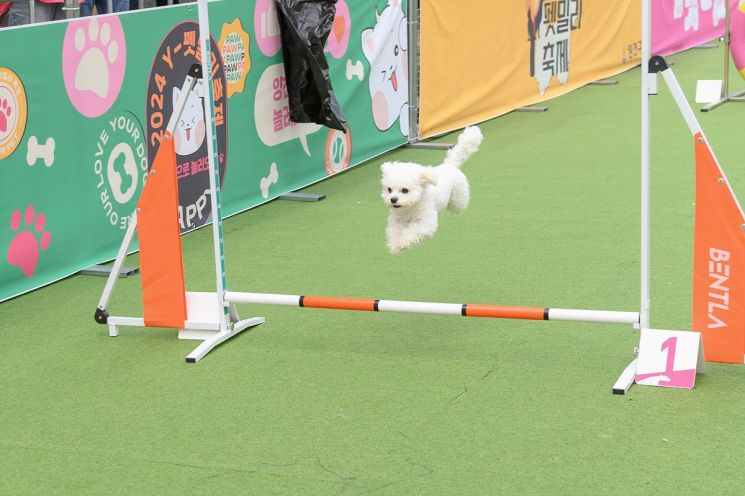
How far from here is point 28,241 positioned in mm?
6035

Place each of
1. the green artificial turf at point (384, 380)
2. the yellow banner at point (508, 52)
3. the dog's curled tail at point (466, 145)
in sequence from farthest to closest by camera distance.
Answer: the yellow banner at point (508, 52), the dog's curled tail at point (466, 145), the green artificial turf at point (384, 380)

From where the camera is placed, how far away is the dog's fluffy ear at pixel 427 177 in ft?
16.3

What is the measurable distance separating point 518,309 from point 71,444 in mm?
1860

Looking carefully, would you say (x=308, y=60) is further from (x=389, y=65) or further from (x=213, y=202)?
(x=213, y=202)

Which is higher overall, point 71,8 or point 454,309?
→ point 71,8

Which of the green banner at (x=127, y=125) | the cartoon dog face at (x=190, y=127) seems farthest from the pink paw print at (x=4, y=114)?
the cartoon dog face at (x=190, y=127)

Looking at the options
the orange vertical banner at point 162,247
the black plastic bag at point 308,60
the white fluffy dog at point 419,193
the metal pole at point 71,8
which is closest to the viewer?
the white fluffy dog at point 419,193

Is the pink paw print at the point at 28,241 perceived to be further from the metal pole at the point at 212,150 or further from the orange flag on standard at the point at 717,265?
the orange flag on standard at the point at 717,265

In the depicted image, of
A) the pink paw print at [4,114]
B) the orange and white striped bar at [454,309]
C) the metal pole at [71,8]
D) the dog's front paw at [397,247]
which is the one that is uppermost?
the metal pole at [71,8]

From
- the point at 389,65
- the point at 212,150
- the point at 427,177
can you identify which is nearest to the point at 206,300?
the point at 212,150

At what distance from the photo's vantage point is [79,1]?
7.54 meters

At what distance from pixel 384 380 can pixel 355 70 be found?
15.7 feet

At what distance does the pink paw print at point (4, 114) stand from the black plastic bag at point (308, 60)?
267 centimetres

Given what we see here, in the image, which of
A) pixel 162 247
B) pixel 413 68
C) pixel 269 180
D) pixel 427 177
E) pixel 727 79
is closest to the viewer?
pixel 427 177
